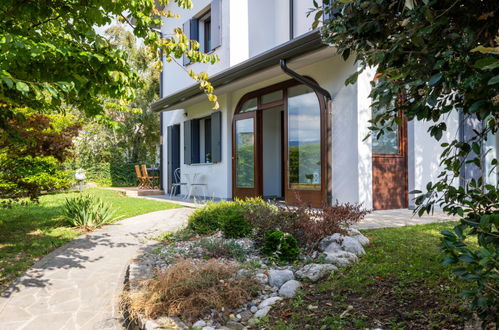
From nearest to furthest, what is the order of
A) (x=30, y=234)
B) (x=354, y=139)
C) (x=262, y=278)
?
(x=262, y=278) → (x=30, y=234) → (x=354, y=139)

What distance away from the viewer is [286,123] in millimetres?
7652

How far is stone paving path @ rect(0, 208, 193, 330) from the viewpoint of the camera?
9.60 feet

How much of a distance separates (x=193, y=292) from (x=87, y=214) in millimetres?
4111

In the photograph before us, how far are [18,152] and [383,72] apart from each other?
570cm

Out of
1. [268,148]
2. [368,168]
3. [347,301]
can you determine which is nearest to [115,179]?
[268,148]

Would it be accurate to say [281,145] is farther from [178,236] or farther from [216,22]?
[178,236]

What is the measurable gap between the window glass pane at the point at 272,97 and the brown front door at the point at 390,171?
2.31m

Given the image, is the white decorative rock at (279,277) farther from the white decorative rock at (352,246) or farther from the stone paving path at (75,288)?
the stone paving path at (75,288)

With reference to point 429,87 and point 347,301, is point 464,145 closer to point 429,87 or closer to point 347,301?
point 429,87

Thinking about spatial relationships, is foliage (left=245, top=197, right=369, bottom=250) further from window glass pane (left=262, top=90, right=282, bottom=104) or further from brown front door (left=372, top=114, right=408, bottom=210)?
window glass pane (left=262, top=90, right=282, bottom=104)

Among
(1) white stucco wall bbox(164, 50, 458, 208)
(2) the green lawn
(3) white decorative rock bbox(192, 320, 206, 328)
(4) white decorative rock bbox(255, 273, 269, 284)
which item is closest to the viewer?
(3) white decorative rock bbox(192, 320, 206, 328)

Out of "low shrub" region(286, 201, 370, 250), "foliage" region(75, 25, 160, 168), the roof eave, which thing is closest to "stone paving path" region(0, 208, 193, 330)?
"low shrub" region(286, 201, 370, 250)

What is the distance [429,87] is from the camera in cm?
148

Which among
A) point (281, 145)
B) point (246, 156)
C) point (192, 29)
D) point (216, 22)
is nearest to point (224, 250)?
point (246, 156)
